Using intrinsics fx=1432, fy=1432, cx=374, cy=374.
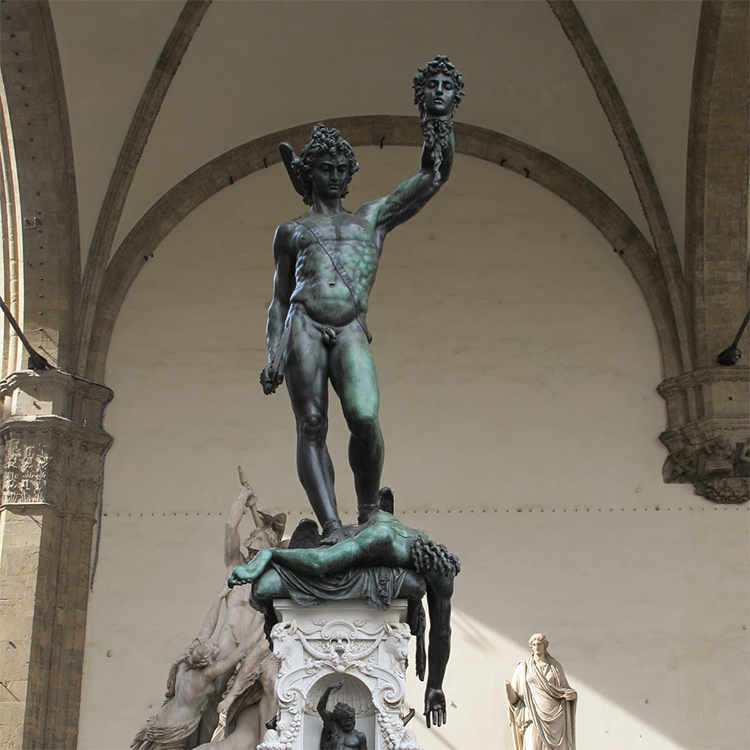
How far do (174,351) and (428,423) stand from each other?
2.48 meters

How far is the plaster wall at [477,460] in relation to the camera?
12055 mm

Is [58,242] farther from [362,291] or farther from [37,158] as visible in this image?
[362,291]

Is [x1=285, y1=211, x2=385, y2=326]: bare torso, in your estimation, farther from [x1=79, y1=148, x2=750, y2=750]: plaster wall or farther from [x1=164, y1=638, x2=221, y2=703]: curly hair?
[x1=79, y1=148, x2=750, y2=750]: plaster wall

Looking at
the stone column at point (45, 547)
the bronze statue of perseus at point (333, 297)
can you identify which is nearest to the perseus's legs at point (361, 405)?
the bronze statue of perseus at point (333, 297)

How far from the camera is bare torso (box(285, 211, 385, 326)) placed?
5.22m

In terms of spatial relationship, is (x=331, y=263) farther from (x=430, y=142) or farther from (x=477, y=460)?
(x=477, y=460)

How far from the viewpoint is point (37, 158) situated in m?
12.5

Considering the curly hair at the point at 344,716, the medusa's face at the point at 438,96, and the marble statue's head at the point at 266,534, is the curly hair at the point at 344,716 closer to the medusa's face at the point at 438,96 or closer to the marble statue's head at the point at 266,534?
the medusa's face at the point at 438,96

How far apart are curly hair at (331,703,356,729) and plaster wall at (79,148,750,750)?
752cm

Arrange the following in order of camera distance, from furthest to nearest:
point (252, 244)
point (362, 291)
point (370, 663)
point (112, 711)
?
point (252, 244) → point (112, 711) → point (362, 291) → point (370, 663)

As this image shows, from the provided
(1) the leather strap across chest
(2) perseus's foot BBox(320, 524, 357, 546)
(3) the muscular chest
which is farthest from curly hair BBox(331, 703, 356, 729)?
(3) the muscular chest

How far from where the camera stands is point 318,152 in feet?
17.8

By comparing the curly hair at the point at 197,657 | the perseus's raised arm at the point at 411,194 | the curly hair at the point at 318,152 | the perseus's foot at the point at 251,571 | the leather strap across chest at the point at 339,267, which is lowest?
the perseus's foot at the point at 251,571

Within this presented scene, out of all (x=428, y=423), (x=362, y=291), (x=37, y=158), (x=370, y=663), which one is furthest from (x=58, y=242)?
(x=370, y=663)
